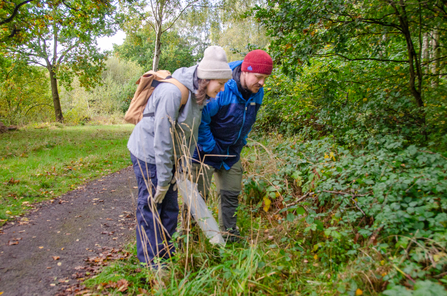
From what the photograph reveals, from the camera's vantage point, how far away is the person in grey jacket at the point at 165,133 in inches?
90.5

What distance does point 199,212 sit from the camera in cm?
256

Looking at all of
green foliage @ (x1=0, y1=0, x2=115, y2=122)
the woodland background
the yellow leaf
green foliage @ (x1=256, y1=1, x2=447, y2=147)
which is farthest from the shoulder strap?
green foliage @ (x1=0, y1=0, x2=115, y2=122)

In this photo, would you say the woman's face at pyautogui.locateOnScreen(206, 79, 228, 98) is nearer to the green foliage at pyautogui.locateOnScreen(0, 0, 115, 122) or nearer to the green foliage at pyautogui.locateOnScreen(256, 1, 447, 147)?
the green foliage at pyautogui.locateOnScreen(256, 1, 447, 147)

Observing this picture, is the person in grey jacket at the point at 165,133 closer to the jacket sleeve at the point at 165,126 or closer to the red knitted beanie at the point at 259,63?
the jacket sleeve at the point at 165,126

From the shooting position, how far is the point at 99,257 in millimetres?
3281

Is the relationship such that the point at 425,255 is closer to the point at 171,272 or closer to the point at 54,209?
the point at 171,272

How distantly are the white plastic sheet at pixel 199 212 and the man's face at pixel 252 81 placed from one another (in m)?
1.07

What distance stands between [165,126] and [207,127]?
648 mm

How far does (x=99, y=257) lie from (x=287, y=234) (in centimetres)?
212

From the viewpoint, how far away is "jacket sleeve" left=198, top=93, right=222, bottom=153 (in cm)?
279

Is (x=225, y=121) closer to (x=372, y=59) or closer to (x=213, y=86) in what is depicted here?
(x=213, y=86)

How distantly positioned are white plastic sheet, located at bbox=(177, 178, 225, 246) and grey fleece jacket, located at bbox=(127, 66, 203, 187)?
0.17 metres

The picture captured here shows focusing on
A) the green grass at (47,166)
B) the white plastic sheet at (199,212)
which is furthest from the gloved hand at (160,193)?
the green grass at (47,166)

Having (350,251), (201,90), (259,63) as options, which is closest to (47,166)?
(201,90)
